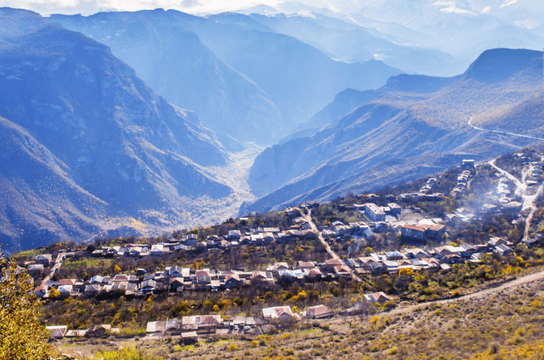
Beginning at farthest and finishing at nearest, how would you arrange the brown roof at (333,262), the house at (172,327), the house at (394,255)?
the house at (394,255) → the brown roof at (333,262) → the house at (172,327)

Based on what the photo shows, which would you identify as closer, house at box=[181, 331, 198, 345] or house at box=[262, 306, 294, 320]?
house at box=[181, 331, 198, 345]

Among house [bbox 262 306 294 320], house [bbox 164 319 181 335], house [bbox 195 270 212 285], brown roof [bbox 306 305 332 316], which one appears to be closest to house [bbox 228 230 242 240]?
house [bbox 195 270 212 285]

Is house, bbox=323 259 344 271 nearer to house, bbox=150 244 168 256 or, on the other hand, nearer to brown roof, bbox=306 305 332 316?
brown roof, bbox=306 305 332 316

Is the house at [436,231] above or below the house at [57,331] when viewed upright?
above

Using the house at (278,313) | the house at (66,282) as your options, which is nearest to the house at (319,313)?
the house at (278,313)

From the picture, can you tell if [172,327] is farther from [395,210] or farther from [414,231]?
[395,210]

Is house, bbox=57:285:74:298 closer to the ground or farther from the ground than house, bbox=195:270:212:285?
closer to the ground

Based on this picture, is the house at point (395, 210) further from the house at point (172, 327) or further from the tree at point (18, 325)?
the tree at point (18, 325)
